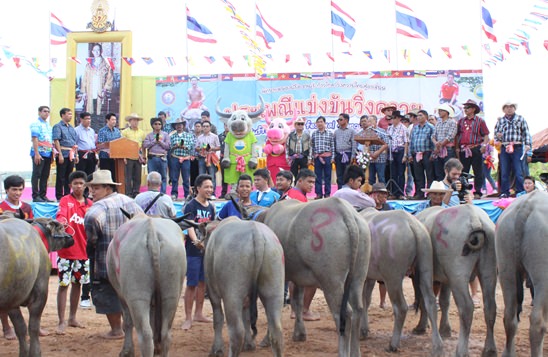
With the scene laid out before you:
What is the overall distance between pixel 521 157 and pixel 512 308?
7.55 meters

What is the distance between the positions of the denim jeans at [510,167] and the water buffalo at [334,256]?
780 cm

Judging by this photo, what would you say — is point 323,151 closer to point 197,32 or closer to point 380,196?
point 380,196

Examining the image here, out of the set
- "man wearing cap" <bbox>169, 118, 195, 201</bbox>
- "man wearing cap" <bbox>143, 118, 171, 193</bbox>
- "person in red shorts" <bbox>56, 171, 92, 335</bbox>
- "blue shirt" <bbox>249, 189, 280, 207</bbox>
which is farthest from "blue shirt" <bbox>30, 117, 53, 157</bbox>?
"blue shirt" <bbox>249, 189, 280, 207</bbox>

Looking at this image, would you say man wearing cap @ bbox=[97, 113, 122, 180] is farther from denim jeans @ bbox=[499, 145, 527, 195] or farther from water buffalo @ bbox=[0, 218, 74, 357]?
denim jeans @ bbox=[499, 145, 527, 195]

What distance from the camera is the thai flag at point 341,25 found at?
2394 centimetres

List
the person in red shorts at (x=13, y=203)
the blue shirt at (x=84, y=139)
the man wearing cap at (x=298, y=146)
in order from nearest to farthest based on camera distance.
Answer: the person in red shorts at (x=13, y=203)
the blue shirt at (x=84, y=139)
the man wearing cap at (x=298, y=146)

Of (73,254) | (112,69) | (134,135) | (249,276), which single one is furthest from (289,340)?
(112,69)

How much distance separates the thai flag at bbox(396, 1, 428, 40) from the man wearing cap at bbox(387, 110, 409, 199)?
9.14 meters

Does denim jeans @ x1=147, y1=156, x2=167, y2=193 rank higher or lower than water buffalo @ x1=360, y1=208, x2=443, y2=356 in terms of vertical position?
higher

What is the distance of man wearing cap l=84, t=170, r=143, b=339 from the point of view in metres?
7.93

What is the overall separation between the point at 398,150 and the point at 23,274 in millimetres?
10297

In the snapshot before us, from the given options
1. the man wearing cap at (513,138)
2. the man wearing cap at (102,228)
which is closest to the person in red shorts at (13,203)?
the man wearing cap at (102,228)

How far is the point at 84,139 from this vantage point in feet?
48.1

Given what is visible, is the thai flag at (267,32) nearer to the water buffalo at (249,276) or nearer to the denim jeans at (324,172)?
the denim jeans at (324,172)
